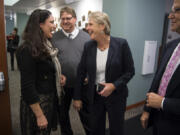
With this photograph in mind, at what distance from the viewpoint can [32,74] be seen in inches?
43.9

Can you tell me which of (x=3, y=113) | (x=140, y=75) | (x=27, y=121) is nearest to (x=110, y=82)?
(x=27, y=121)

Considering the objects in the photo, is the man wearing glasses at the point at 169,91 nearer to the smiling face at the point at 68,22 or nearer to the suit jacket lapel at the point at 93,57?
the suit jacket lapel at the point at 93,57

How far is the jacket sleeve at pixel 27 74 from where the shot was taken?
108 centimetres

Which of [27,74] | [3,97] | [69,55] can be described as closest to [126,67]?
[69,55]

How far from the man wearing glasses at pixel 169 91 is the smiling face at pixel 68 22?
116 cm

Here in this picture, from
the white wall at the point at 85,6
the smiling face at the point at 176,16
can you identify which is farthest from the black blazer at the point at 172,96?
the white wall at the point at 85,6

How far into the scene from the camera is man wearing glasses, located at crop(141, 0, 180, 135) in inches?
35.1

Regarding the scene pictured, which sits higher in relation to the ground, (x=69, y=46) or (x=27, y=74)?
(x=69, y=46)

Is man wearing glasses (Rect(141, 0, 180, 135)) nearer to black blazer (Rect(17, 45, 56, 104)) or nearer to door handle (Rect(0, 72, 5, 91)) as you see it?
black blazer (Rect(17, 45, 56, 104))

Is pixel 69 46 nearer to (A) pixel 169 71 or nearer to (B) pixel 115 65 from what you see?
(B) pixel 115 65

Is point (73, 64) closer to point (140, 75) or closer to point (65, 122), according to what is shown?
point (65, 122)

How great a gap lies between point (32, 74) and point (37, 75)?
0.07m

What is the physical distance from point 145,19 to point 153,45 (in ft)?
1.88

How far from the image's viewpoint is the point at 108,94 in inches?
54.4
